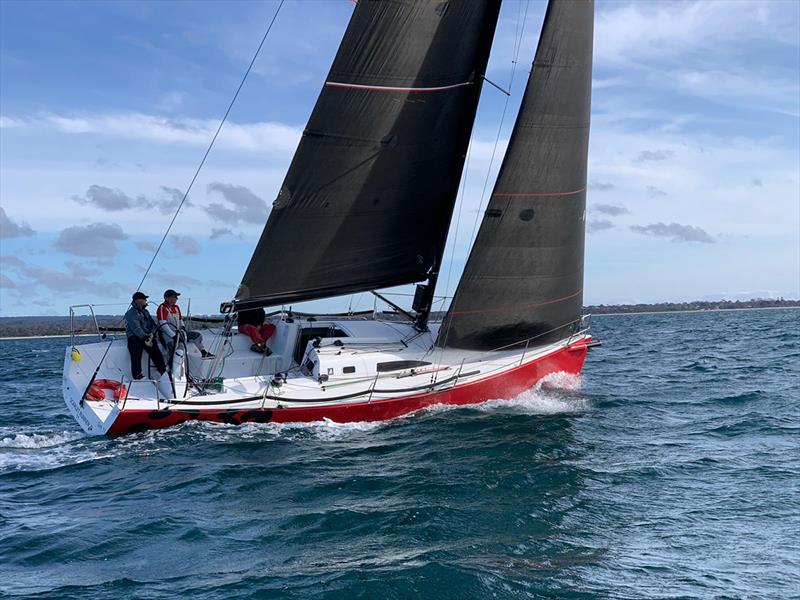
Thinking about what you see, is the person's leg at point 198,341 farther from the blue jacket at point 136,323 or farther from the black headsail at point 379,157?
the black headsail at point 379,157

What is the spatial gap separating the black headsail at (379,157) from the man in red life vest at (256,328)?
0.92m

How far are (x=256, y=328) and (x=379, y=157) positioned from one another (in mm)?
3710

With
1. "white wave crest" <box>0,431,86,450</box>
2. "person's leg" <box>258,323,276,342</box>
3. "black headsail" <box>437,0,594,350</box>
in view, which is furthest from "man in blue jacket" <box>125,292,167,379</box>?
"black headsail" <box>437,0,594,350</box>

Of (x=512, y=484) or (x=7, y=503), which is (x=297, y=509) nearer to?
(x=512, y=484)

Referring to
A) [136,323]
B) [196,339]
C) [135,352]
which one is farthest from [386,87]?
[135,352]

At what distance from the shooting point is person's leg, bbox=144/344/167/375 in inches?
468

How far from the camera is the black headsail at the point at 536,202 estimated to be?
12.6 m

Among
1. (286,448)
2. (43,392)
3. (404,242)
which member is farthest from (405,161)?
(43,392)

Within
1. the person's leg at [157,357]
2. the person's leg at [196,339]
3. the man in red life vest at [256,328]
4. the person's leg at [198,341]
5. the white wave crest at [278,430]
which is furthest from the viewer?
the man in red life vest at [256,328]

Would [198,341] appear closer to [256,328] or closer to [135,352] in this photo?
[256,328]

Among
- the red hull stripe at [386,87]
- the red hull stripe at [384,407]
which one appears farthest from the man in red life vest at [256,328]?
the red hull stripe at [386,87]

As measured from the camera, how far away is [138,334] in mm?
11711

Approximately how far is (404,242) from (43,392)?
11103 mm

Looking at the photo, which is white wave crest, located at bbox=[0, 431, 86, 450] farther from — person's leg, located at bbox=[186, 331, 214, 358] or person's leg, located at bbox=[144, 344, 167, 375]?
person's leg, located at bbox=[186, 331, 214, 358]
